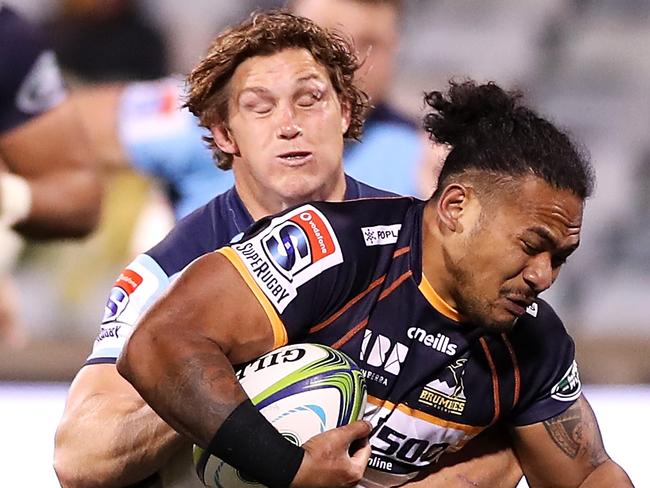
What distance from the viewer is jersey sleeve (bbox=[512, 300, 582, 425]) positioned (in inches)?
111

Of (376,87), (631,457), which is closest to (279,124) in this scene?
(631,457)

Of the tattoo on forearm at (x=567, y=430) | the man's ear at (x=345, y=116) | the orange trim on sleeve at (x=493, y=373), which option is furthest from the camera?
the man's ear at (x=345, y=116)

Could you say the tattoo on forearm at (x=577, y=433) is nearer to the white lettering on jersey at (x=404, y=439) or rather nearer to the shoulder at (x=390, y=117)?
the white lettering on jersey at (x=404, y=439)

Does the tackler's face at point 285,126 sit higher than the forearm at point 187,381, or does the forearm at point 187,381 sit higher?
the tackler's face at point 285,126

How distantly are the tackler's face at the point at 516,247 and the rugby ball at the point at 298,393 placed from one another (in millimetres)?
296

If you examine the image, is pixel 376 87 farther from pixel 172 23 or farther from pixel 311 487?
pixel 311 487

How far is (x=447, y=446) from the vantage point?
2852mm

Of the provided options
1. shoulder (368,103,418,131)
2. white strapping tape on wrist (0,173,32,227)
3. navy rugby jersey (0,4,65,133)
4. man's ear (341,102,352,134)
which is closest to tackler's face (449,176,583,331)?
man's ear (341,102,352,134)

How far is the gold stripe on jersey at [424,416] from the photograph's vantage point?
2680 millimetres

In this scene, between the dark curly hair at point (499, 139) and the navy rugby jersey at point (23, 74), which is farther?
the navy rugby jersey at point (23, 74)

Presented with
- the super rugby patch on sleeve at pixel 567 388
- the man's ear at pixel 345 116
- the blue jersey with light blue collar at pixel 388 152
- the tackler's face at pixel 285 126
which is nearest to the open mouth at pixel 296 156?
the tackler's face at pixel 285 126

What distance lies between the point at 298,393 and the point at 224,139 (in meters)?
0.96

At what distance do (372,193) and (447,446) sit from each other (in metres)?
0.70

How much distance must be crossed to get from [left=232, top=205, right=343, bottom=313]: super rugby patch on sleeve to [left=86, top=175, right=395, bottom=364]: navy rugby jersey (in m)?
0.43
